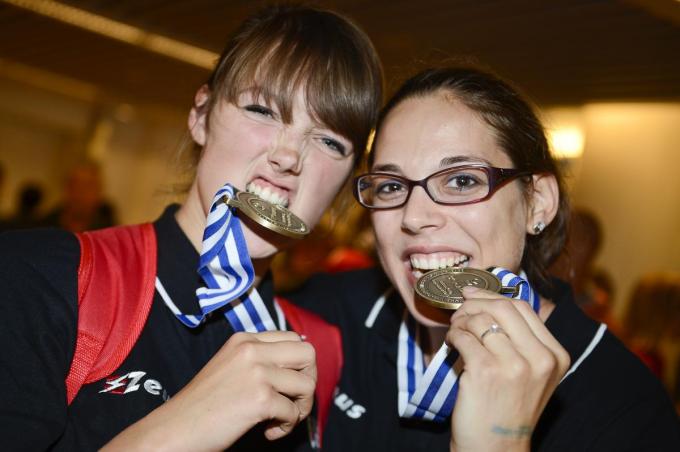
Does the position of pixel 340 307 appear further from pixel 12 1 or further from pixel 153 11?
pixel 12 1

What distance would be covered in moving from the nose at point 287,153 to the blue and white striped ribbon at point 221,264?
199 millimetres

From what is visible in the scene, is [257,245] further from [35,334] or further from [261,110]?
[35,334]

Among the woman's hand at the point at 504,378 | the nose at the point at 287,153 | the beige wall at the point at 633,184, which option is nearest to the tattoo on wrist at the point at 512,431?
the woman's hand at the point at 504,378

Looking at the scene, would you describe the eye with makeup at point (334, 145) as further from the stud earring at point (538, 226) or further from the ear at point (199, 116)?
the stud earring at point (538, 226)

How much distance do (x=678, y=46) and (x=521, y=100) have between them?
5.03 metres

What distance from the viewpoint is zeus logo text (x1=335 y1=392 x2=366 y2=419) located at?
8.88 ft

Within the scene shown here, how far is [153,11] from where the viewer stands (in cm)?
821

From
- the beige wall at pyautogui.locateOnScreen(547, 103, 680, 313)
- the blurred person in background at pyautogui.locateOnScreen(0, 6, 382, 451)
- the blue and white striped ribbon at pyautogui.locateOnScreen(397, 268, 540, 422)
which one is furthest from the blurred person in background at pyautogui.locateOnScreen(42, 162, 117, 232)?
the beige wall at pyautogui.locateOnScreen(547, 103, 680, 313)

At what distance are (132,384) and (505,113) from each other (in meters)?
1.77

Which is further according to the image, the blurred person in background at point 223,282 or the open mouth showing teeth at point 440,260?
the open mouth showing teeth at point 440,260

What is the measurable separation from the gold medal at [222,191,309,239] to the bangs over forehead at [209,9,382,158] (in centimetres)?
35

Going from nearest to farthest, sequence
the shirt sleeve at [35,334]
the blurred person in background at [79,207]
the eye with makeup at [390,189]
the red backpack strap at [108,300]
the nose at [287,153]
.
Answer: the shirt sleeve at [35,334] < the red backpack strap at [108,300] < the nose at [287,153] < the eye with makeup at [390,189] < the blurred person in background at [79,207]

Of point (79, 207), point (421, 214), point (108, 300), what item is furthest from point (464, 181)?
point (79, 207)

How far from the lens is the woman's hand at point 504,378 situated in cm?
172
